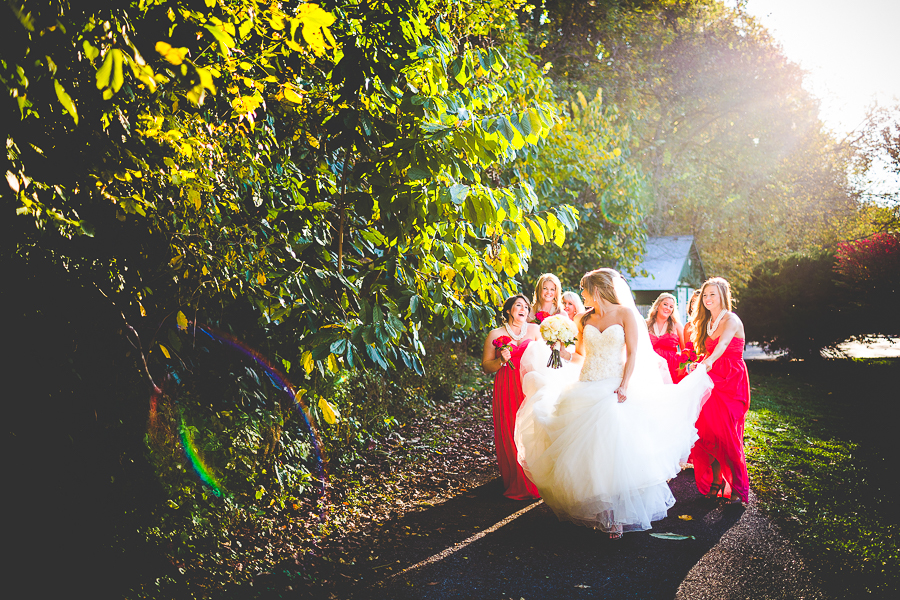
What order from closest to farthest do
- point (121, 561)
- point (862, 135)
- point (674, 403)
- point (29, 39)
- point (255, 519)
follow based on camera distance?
1. point (29, 39)
2. point (121, 561)
3. point (255, 519)
4. point (674, 403)
5. point (862, 135)

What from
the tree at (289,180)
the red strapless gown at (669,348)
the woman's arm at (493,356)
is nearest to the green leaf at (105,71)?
the tree at (289,180)

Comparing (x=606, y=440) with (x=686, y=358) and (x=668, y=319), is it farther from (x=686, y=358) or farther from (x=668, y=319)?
(x=668, y=319)

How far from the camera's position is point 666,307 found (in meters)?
8.20

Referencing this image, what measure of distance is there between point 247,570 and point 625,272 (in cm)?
1316

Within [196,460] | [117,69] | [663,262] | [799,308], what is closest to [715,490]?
[196,460]

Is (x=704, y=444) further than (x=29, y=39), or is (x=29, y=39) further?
(x=704, y=444)

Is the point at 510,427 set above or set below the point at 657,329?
below

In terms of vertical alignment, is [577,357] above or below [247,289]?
below

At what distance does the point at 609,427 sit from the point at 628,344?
781 millimetres

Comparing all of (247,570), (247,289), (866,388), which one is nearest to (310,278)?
(247,289)

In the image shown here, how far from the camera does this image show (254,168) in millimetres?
4156

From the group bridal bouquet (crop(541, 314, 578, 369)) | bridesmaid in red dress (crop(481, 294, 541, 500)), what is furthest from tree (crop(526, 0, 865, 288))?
bridal bouquet (crop(541, 314, 578, 369))

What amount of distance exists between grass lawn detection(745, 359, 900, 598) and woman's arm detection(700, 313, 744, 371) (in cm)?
148

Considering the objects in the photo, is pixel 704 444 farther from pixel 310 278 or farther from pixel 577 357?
pixel 310 278
